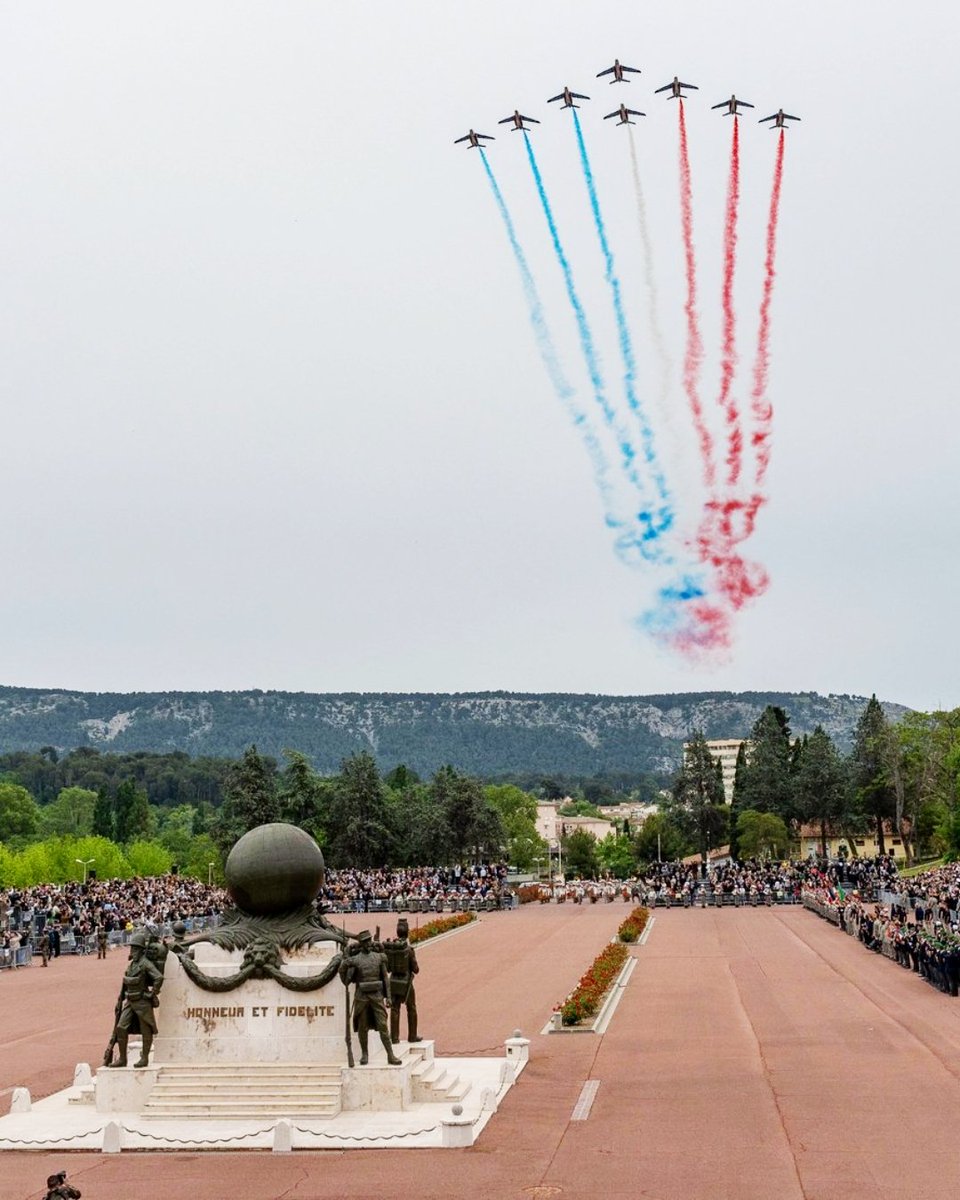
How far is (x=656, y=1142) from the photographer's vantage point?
1920 centimetres

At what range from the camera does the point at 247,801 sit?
328ft

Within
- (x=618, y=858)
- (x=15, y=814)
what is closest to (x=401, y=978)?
(x=15, y=814)

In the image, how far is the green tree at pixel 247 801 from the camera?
3915 inches

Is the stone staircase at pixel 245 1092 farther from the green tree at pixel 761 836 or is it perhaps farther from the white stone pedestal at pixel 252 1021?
the green tree at pixel 761 836

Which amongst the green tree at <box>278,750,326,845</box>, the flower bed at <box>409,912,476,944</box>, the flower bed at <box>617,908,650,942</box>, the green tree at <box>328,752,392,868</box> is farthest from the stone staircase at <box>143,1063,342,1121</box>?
the green tree at <box>328,752,392,868</box>

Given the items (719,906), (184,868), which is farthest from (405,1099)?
(184,868)

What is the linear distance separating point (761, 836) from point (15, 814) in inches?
3513

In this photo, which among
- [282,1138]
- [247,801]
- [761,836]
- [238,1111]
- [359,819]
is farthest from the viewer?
[761,836]

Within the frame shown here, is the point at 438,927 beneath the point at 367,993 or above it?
beneath

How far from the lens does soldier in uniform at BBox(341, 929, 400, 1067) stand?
22.1 metres

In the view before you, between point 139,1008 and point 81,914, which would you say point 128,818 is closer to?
point 81,914

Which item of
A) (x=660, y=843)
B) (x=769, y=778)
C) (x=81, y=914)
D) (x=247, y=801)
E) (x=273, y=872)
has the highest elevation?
(x=769, y=778)

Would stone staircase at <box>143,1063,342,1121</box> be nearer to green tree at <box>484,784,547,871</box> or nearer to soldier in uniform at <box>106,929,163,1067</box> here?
soldier in uniform at <box>106,929,163,1067</box>

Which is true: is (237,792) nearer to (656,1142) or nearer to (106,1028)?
(106,1028)
